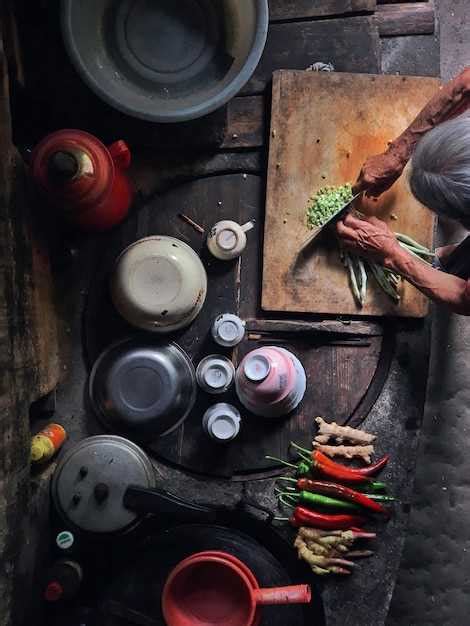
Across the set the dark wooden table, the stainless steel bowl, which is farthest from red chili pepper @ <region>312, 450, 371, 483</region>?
the stainless steel bowl

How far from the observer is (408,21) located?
8.66ft

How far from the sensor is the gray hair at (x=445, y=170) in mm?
1978

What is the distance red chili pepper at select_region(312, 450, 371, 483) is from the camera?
2424 millimetres

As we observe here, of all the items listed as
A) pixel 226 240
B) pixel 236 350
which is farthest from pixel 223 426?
pixel 226 240

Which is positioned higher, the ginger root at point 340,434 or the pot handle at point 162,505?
the ginger root at point 340,434

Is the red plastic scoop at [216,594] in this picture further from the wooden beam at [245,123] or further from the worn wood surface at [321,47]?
the worn wood surface at [321,47]

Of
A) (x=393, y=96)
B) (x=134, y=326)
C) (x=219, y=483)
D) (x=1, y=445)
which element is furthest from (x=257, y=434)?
(x=393, y=96)

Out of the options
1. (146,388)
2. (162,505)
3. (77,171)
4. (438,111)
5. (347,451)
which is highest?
(438,111)

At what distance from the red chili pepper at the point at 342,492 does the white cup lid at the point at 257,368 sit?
49cm

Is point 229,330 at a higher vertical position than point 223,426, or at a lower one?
higher

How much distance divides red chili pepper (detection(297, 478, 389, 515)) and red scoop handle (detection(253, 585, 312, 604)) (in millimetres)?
416

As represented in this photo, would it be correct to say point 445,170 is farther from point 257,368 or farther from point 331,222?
point 257,368

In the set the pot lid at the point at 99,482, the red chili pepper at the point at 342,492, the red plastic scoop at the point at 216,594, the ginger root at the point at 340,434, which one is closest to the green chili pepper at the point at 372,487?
the red chili pepper at the point at 342,492

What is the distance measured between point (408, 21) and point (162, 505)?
2229mm
